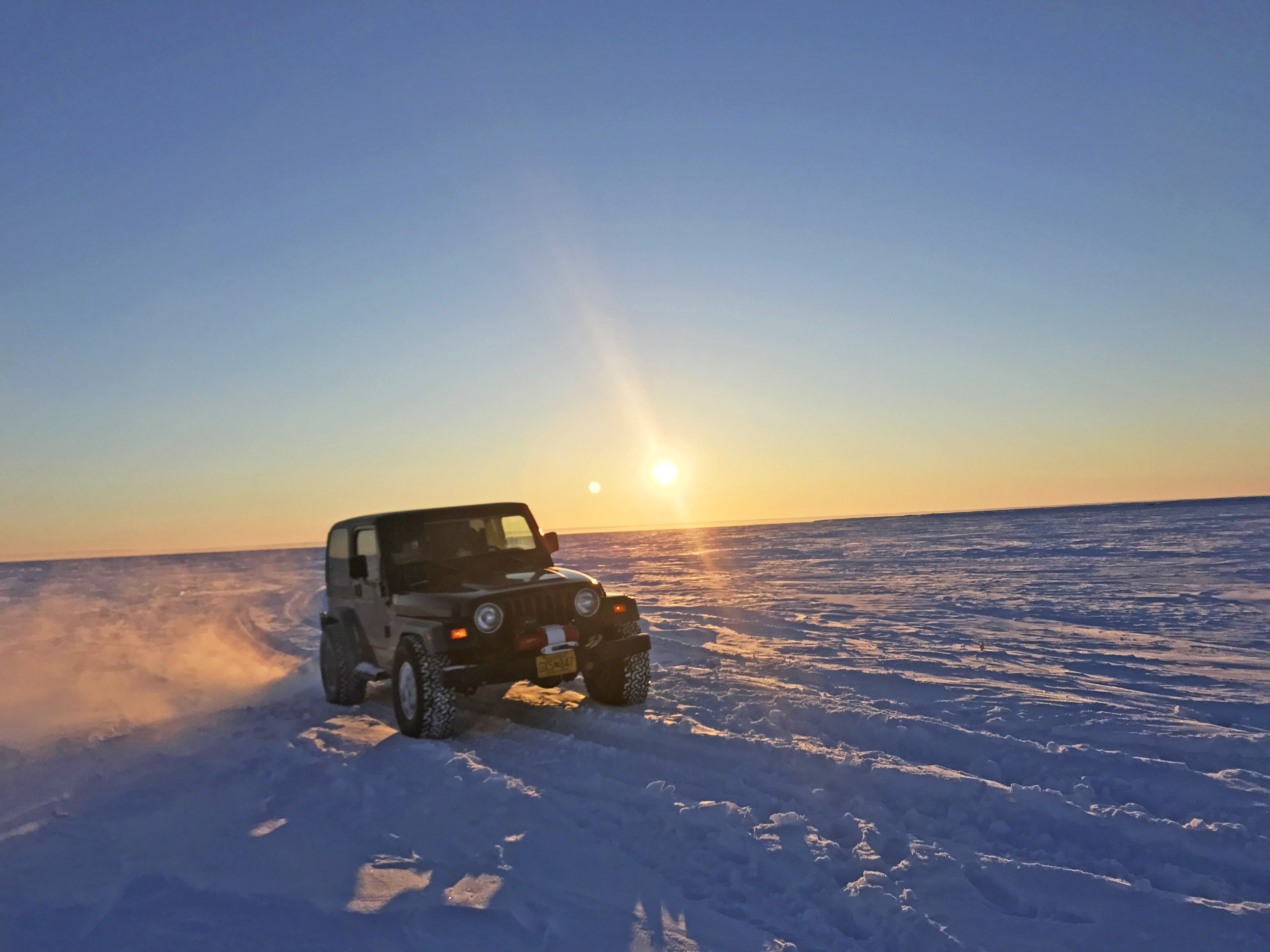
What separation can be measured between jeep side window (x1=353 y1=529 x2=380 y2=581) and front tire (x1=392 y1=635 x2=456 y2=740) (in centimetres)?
134

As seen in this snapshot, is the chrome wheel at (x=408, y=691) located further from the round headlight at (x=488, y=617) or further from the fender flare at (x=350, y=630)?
the fender flare at (x=350, y=630)

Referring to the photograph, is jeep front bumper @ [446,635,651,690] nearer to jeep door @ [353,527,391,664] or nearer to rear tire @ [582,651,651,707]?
rear tire @ [582,651,651,707]

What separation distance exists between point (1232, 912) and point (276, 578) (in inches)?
1640

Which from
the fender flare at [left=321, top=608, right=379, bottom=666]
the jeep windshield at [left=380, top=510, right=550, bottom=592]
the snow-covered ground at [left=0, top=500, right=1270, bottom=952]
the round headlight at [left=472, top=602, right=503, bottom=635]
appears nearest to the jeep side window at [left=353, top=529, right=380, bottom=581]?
the jeep windshield at [left=380, top=510, right=550, bottom=592]

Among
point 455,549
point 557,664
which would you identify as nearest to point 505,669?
point 557,664

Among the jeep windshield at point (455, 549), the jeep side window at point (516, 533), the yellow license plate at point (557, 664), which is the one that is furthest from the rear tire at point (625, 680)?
the jeep side window at point (516, 533)

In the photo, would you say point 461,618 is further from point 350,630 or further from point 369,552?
point 350,630

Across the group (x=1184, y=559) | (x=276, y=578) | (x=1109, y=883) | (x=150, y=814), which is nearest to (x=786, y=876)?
(x=1109, y=883)

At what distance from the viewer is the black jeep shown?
22.5 ft

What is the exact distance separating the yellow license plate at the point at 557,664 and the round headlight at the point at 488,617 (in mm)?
473

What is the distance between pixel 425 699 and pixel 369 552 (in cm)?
224

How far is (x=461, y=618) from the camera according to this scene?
685cm

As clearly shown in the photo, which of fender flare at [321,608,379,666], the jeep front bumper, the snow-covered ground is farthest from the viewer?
fender flare at [321,608,379,666]

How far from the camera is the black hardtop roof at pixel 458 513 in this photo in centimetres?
841
